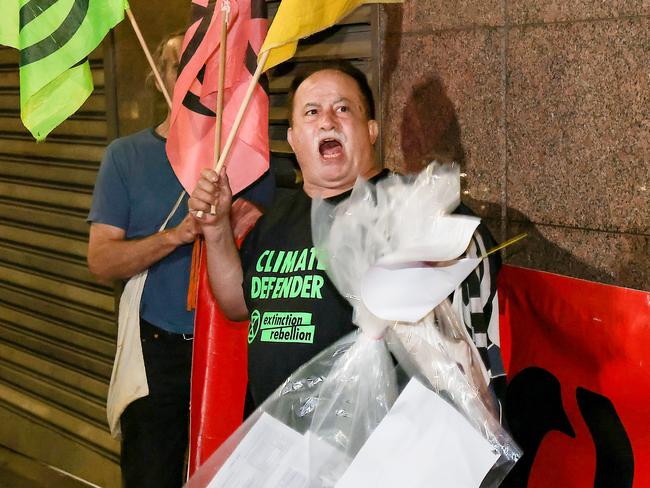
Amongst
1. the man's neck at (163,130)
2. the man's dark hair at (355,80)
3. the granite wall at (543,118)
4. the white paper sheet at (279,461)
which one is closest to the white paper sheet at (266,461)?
the white paper sheet at (279,461)

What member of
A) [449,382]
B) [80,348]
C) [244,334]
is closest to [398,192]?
[449,382]

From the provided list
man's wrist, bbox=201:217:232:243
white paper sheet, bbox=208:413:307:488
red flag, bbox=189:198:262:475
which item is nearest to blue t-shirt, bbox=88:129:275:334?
red flag, bbox=189:198:262:475

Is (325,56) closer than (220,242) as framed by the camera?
No

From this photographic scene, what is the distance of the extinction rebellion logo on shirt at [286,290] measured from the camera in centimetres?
309

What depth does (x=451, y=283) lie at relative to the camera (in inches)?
95.1

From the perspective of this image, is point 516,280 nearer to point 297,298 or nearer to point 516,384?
point 516,384

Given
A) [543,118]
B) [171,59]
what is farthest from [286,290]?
[171,59]

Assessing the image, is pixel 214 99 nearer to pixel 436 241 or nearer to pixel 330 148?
pixel 330 148

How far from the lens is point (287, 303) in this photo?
3.13m

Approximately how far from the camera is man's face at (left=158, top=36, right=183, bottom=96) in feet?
13.9

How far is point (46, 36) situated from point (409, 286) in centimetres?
204

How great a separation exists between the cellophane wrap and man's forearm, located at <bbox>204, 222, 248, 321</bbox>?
0.75 m

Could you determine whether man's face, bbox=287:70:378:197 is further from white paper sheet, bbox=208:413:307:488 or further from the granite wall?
white paper sheet, bbox=208:413:307:488

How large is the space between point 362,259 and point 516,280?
33.6 inches
